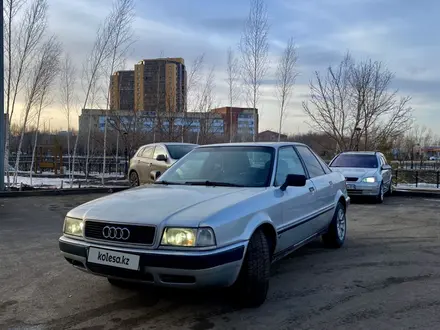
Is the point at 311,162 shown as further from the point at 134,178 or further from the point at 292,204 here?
the point at 134,178

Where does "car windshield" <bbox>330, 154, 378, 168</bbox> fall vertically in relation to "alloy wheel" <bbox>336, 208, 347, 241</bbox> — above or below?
above

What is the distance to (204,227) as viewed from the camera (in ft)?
10.2

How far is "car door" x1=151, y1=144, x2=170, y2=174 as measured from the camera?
1165 centimetres

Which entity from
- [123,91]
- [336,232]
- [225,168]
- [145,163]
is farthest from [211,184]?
[123,91]

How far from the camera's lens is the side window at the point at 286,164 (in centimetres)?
443

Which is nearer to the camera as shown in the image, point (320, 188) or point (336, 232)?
point (320, 188)

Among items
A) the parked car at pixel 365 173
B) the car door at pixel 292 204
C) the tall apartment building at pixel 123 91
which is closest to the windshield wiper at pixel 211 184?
the car door at pixel 292 204

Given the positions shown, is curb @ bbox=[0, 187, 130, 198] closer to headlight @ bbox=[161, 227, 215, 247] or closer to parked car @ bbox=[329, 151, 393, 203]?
parked car @ bbox=[329, 151, 393, 203]

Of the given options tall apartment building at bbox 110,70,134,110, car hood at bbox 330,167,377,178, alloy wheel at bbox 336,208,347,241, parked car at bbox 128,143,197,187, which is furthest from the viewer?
tall apartment building at bbox 110,70,134,110

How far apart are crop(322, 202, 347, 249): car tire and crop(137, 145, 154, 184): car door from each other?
740cm

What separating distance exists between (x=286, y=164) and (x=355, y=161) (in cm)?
818

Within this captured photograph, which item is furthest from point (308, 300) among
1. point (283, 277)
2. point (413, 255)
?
point (413, 255)

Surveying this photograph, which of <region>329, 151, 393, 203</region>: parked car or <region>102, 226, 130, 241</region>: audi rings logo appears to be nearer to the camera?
<region>102, 226, 130, 241</region>: audi rings logo

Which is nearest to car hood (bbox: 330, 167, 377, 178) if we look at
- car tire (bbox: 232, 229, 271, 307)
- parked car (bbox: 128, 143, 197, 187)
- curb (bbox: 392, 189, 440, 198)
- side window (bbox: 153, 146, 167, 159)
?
curb (bbox: 392, 189, 440, 198)
